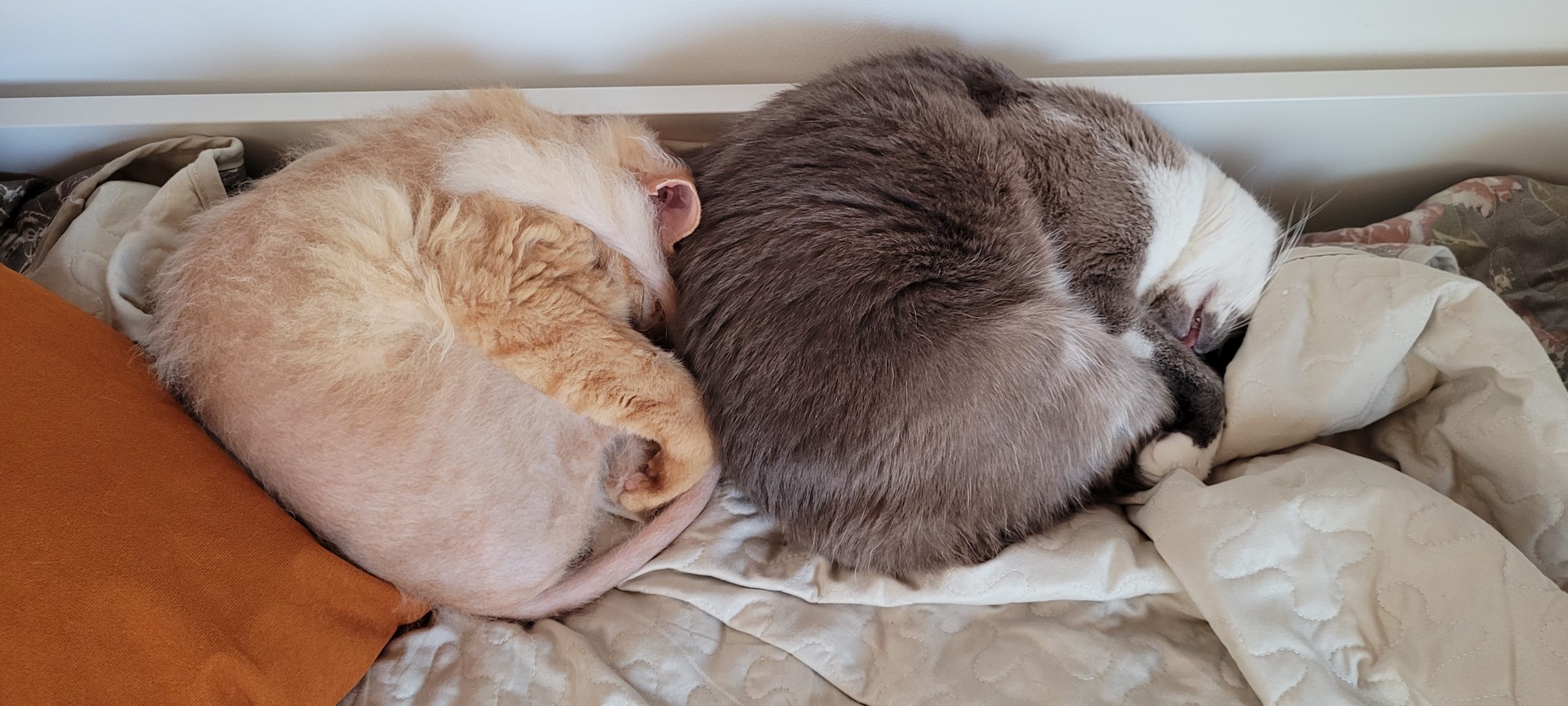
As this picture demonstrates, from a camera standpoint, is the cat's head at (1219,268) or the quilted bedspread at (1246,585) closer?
the quilted bedspread at (1246,585)

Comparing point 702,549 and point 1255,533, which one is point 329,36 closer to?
point 702,549

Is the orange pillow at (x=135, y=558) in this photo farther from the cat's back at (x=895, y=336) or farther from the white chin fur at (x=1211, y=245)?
the white chin fur at (x=1211, y=245)

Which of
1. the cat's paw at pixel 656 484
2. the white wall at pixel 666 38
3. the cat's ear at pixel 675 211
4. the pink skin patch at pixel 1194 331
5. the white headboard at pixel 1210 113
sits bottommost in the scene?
the cat's paw at pixel 656 484

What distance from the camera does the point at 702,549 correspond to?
0.95 meters

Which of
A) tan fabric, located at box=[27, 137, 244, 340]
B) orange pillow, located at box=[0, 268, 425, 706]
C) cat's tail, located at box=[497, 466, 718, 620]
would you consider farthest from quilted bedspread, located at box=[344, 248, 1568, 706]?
tan fabric, located at box=[27, 137, 244, 340]

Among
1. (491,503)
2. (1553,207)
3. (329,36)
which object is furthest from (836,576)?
(1553,207)

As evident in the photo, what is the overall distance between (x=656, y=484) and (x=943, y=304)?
1.29 feet

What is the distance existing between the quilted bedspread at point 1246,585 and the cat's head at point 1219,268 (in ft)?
0.15

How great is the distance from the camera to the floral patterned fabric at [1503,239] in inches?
41.0

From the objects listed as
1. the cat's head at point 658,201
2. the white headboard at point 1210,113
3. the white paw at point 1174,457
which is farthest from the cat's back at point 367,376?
the white paw at point 1174,457

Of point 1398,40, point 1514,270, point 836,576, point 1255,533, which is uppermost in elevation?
point 1398,40

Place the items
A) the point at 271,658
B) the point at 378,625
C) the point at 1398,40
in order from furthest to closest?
the point at 1398,40 < the point at 378,625 < the point at 271,658

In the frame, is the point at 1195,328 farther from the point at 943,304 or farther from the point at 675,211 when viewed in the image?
the point at 675,211

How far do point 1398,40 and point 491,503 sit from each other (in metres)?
1.33
